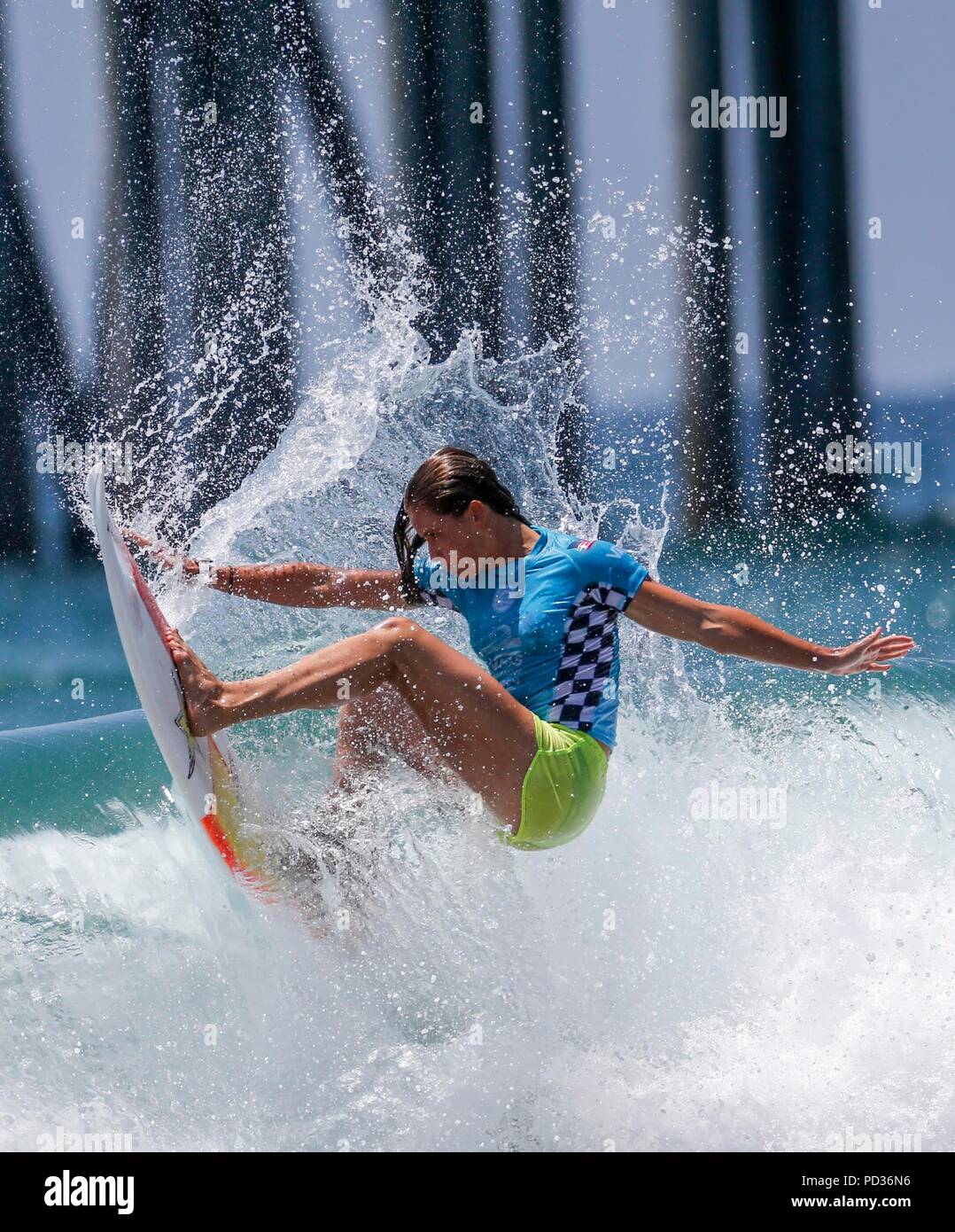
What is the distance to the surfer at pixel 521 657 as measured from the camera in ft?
8.83

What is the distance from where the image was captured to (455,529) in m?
2.82

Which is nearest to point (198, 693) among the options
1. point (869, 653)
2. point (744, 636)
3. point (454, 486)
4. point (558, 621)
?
point (454, 486)

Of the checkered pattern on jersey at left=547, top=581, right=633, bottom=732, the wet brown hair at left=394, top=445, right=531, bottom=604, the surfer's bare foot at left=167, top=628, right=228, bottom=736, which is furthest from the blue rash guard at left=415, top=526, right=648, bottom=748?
the surfer's bare foot at left=167, top=628, right=228, bottom=736

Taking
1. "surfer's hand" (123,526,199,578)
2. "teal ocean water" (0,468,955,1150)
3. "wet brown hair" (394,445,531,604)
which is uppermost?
"wet brown hair" (394,445,531,604)

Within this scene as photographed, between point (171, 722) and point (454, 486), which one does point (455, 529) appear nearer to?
point (454, 486)

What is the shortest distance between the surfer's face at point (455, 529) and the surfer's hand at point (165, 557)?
68 centimetres

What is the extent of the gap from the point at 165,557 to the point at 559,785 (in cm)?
125

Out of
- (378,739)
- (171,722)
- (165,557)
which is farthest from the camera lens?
(165,557)

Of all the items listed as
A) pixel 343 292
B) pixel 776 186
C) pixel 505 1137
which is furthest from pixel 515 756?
pixel 776 186

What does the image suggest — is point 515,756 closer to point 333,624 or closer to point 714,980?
point 714,980

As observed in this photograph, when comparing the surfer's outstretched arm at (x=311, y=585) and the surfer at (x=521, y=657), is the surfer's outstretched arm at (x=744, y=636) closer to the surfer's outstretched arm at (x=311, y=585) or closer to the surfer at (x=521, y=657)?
the surfer at (x=521, y=657)

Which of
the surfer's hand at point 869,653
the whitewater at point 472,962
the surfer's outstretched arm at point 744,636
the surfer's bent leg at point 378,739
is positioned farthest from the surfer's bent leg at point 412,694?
the surfer's hand at point 869,653

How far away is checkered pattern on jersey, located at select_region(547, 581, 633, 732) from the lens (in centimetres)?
289

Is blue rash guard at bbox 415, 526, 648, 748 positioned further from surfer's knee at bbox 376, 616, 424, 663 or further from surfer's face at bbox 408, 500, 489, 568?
surfer's knee at bbox 376, 616, 424, 663
